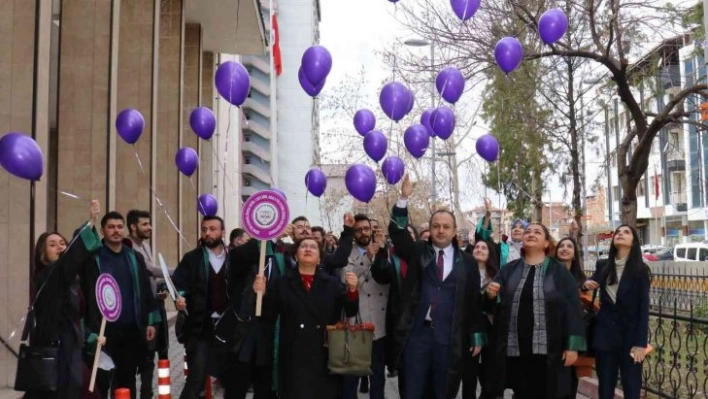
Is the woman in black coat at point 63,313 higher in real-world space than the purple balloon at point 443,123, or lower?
lower

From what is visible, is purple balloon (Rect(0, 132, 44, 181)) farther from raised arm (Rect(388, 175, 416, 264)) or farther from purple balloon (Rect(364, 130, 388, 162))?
purple balloon (Rect(364, 130, 388, 162))

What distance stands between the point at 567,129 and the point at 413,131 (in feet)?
29.2

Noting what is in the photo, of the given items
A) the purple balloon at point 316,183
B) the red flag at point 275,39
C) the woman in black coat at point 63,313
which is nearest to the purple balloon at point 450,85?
the purple balloon at point 316,183

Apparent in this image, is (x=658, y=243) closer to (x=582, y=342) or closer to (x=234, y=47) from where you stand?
(x=234, y=47)

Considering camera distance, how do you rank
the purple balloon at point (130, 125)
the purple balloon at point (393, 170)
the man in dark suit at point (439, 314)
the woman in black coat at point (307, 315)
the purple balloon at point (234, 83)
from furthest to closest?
the purple balloon at point (393, 170), the purple balloon at point (130, 125), the purple balloon at point (234, 83), the man in dark suit at point (439, 314), the woman in black coat at point (307, 315)

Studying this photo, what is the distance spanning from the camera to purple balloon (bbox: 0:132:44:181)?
7.27 m

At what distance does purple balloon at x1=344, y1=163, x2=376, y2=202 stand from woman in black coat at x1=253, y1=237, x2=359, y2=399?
12.4 feet

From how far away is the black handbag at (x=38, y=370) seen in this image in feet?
20.6

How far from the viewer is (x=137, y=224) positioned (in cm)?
878

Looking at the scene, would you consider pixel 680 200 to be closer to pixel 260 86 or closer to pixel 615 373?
pixel 260 86

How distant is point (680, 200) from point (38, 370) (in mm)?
68154

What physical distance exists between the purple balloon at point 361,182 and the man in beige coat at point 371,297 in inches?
73.7

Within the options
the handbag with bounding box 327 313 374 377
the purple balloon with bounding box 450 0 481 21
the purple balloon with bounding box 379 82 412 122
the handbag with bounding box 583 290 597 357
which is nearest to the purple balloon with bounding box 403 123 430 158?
the purple balloon with bounding box 379 82 412 122

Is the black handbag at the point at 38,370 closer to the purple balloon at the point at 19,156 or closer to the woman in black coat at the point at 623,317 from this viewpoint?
the purple balloon at the point at 19,156
